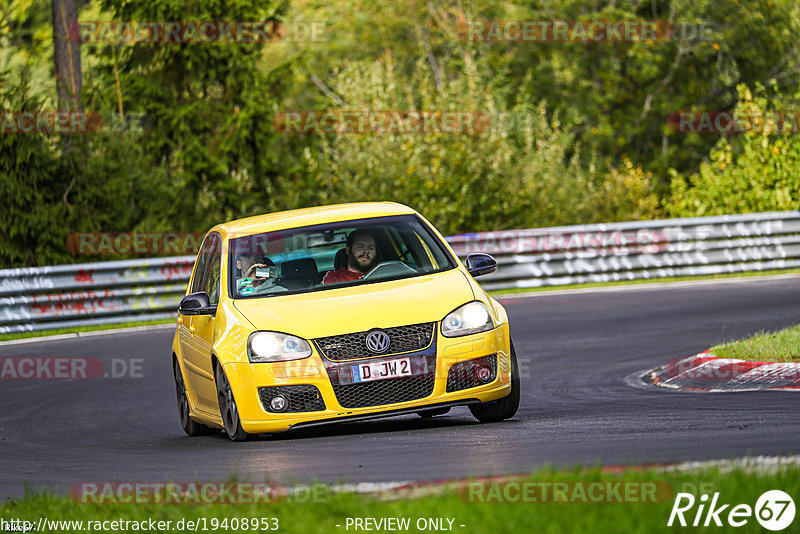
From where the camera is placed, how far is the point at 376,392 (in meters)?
9.10

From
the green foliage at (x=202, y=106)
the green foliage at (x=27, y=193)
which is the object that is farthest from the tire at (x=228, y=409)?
the green foliage at (x=202, y=106)

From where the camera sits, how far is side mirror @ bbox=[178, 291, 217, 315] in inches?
399

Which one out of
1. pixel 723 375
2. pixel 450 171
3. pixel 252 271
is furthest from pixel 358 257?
pixel 450 171

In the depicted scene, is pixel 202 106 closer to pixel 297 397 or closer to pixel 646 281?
pixel 646 281

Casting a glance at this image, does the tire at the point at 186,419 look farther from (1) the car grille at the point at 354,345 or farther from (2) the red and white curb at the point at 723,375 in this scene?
(2) the red and white curb at the point at 723,375

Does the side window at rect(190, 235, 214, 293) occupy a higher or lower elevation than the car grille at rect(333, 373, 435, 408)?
higher

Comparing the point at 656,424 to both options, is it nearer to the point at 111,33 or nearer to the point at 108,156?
the point at 108,156

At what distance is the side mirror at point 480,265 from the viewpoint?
10297 mm

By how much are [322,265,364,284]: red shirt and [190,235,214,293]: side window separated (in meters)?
1.43

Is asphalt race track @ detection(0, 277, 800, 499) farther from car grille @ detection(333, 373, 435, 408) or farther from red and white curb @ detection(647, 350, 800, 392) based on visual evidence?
red and white curb @ detection(647, 350, 800, 392)

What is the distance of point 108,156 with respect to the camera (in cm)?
2492

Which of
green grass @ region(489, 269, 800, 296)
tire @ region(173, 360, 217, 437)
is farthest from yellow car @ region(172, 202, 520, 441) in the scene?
green grass @ region(489, 269, 800, 296)

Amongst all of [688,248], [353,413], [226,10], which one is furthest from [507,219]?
[353,413]

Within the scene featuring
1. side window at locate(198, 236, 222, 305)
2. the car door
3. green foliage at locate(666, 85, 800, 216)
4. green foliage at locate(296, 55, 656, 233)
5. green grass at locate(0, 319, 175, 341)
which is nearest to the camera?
the car door
